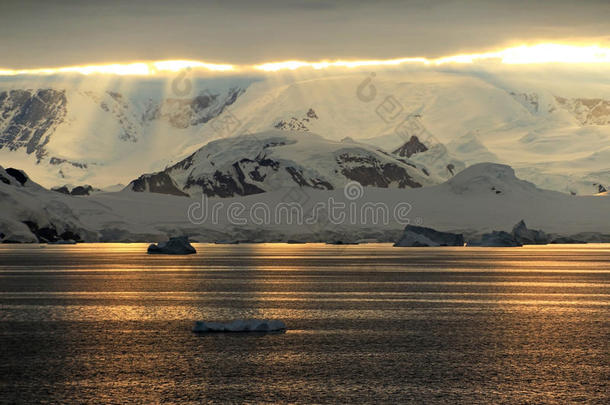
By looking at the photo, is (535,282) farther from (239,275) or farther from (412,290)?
(239,275)

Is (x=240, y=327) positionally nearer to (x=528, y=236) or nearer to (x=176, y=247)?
(x=176, y=247)

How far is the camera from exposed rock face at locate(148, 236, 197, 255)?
375ft

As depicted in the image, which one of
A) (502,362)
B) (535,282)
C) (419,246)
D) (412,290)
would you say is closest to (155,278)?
(412,290)

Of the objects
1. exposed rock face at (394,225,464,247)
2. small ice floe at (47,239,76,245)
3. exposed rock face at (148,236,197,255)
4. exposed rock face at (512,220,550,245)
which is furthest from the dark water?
small ice floe at (47,239,76,245)

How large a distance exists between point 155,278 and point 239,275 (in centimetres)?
735

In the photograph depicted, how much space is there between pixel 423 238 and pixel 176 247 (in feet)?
171

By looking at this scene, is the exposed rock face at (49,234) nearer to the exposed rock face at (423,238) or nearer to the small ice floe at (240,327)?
the exposed rock face at (423,238)

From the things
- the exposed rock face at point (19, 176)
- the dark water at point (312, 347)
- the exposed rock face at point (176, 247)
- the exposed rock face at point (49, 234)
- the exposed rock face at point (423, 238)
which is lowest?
the dark water at point (312, 347)

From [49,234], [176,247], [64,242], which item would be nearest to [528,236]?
[176,247]

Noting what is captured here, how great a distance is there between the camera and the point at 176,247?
115 meters

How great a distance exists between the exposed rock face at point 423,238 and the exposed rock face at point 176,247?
158 feet

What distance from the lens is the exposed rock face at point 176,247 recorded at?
114375mm

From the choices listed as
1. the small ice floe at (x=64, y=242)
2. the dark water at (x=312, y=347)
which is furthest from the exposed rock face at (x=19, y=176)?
the dark water at (x=312, y=347)

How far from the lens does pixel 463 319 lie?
32250 mm
